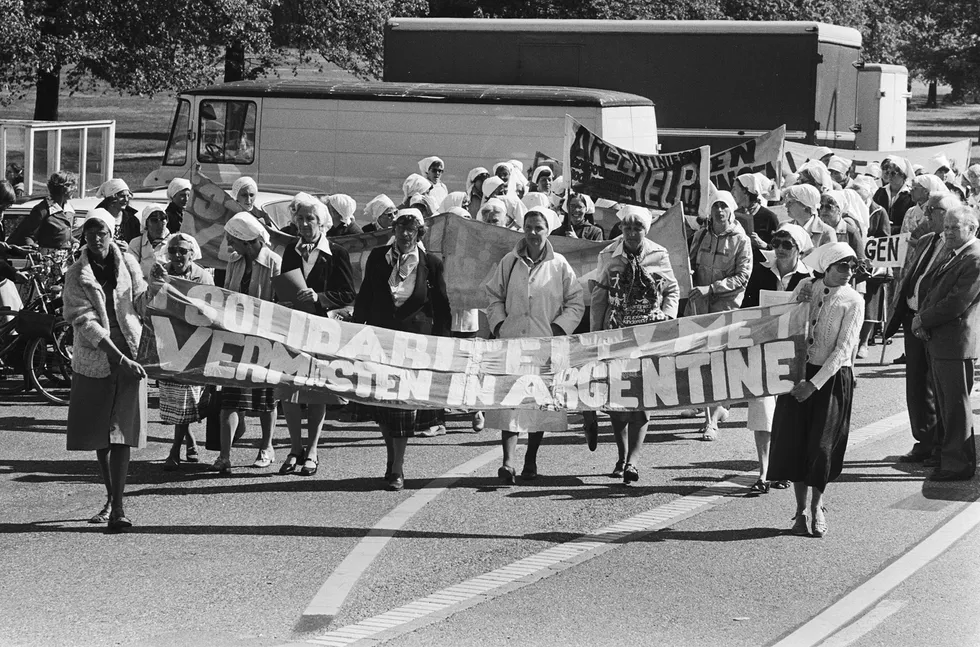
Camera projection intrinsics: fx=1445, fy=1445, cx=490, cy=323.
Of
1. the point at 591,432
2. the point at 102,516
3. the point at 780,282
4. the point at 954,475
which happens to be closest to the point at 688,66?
the point at 780,282

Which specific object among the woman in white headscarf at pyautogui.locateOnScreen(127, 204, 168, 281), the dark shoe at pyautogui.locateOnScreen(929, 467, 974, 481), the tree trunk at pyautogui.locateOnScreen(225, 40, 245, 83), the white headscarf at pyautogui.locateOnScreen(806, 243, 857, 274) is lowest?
the dark shoe at pyautogui.locateOnScreen(929, 467, 974, 481)

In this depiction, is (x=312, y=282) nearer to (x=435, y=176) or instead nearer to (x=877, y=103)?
(x=435, y=176)

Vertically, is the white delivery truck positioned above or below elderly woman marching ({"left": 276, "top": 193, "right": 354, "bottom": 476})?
above

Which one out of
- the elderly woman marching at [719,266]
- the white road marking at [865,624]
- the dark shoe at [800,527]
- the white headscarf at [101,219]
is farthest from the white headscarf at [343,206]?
the white road marking at [865,624]

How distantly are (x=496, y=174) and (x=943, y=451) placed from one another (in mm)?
7038

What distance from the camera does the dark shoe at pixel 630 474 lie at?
31.0 feet

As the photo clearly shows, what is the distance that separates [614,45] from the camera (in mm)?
22844

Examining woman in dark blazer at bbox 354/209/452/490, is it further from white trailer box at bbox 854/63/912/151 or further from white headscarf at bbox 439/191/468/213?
white trailer box at bbox 854/63/912/151

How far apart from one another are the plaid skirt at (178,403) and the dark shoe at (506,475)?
6.86 feet

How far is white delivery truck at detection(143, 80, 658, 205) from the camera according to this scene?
19453 millimetres

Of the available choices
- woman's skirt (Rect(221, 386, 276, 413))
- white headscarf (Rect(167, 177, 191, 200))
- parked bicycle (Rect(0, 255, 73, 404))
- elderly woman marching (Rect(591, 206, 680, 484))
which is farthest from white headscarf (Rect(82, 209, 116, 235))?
white headscarf (Rect(167, 177, 191, 200))

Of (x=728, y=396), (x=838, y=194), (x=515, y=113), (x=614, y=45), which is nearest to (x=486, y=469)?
(x=728, y=396)

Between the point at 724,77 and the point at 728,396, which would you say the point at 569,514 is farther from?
the point at 724,77

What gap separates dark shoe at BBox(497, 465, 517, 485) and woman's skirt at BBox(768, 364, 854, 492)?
189 centimetres
